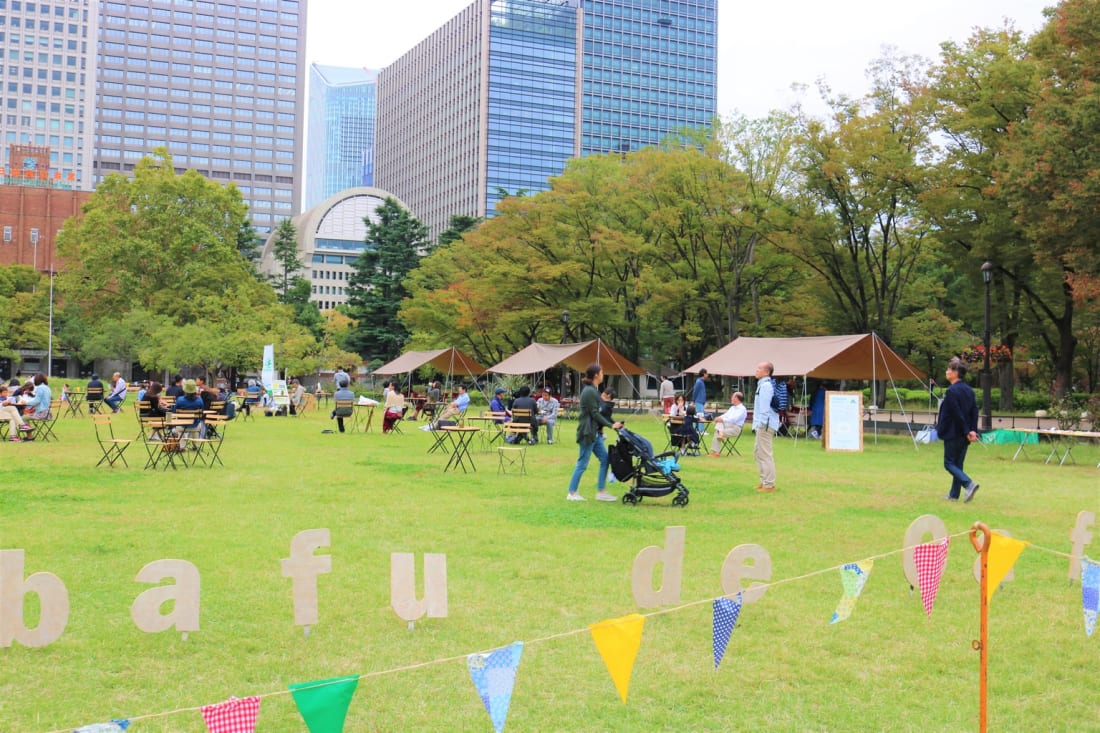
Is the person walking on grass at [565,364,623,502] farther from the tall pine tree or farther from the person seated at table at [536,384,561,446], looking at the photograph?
the tall pine tree

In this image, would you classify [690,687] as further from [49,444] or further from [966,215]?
[966,215]

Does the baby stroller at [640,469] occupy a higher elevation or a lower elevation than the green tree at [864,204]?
lower

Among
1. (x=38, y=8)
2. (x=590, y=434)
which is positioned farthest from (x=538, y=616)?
(x=38, y=8)

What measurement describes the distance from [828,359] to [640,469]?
10787 mm

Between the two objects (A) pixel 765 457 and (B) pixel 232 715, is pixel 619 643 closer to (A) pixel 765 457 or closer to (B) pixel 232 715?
(B) pixel 232 715

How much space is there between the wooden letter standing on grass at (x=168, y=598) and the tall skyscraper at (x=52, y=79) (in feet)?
365

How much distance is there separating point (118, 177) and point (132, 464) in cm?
4051

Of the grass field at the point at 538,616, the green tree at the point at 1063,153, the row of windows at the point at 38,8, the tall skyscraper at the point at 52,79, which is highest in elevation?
the row of windows at the point at 38,8

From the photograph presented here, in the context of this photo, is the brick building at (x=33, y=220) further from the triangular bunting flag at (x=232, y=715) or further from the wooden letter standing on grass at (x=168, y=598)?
the triangular bunting flag at (x=232, y=715)

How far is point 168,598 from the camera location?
13.5ft

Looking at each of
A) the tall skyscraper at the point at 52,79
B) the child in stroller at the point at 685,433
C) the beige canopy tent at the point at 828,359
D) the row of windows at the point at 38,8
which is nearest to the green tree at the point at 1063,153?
the beige canopy tent at the point at 828,359

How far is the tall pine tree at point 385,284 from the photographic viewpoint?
54.9 metres

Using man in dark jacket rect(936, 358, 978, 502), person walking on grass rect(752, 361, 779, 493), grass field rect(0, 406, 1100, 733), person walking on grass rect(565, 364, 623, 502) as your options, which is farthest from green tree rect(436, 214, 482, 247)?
man in dark jacket rect(936, 358, 978, 502)

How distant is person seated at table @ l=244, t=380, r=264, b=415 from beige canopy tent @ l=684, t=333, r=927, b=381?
42.8 ft
